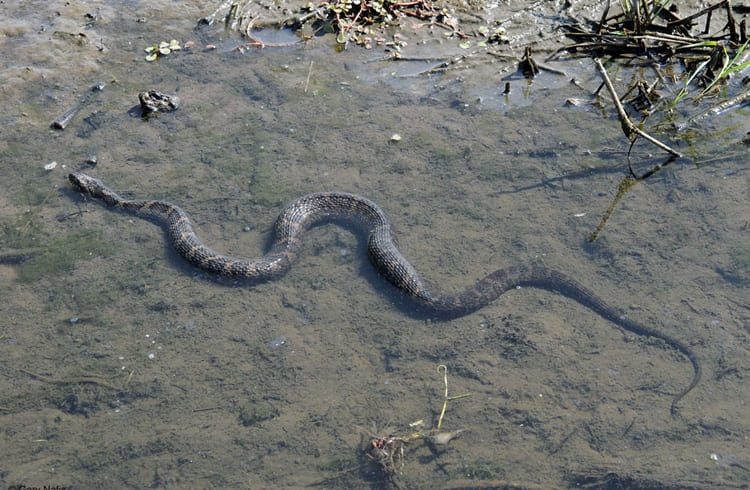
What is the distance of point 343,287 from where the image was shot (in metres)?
5.70

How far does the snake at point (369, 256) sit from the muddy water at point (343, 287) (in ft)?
0.35

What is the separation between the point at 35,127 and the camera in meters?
7.07

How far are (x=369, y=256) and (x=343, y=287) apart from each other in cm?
40

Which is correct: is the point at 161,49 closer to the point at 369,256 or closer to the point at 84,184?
the point at 84,184

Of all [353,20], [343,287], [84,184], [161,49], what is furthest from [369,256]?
[161,49]

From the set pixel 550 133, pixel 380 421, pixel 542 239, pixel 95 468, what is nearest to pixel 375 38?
pixel 550 133

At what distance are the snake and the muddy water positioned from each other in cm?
11

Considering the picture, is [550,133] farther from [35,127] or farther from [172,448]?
[35,127]

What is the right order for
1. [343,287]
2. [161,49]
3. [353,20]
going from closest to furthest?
[343,287]
[161,49]
[353,20]

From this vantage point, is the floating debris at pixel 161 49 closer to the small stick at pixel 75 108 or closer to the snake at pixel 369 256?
the small stick at pixel 75 108

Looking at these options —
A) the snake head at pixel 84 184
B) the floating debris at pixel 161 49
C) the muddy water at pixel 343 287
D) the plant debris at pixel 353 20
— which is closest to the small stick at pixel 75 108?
the muddy water at pixel 343 287

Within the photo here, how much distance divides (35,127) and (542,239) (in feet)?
16.7

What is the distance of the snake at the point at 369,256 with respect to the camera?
547 cm

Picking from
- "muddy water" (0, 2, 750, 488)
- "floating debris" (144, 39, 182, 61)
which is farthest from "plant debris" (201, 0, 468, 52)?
"floating debris" (144, 39, 182, 61)
